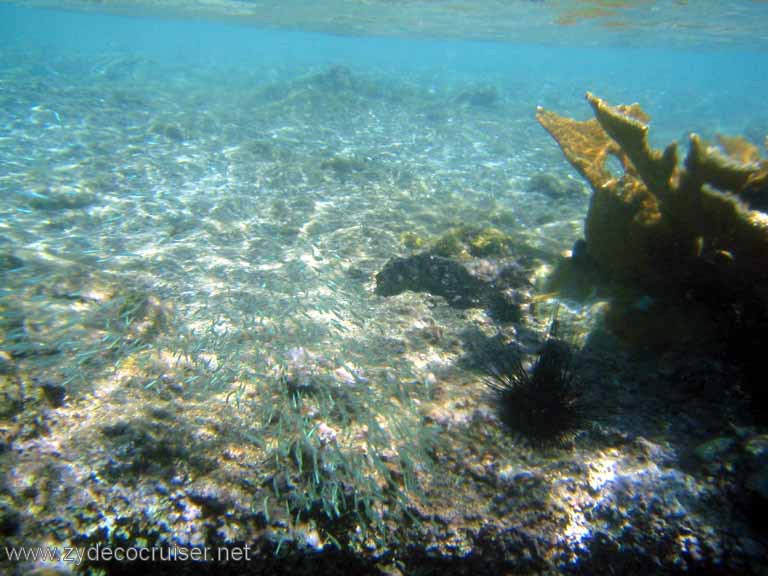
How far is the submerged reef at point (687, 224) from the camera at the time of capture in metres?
3.53

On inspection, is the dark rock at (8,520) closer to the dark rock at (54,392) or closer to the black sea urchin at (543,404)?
the dark rock at (54,392)

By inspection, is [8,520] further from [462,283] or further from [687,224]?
[687,224]

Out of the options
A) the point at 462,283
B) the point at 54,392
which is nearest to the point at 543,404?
the point at 462,283

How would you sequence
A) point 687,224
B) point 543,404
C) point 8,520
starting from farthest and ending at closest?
point 687,224 → point 543,404 → point 8,520

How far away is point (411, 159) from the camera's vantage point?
15656mm

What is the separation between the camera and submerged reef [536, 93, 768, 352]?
11.6ft

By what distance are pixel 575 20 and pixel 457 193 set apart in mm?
29065

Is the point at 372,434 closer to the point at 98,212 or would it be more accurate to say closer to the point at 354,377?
the point at 354,377

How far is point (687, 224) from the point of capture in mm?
3805

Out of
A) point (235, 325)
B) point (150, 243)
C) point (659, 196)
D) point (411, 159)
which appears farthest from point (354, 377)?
point (411, 159)

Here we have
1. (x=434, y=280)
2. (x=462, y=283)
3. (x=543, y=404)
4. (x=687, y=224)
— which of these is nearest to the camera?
(x=543, y=404)

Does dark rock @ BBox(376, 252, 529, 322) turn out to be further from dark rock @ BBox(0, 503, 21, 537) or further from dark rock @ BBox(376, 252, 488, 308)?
dark rock @ BBox(0, 503, 21, 537)

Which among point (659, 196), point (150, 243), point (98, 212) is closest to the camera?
point (659, 196)

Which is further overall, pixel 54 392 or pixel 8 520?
pixel 54 392
